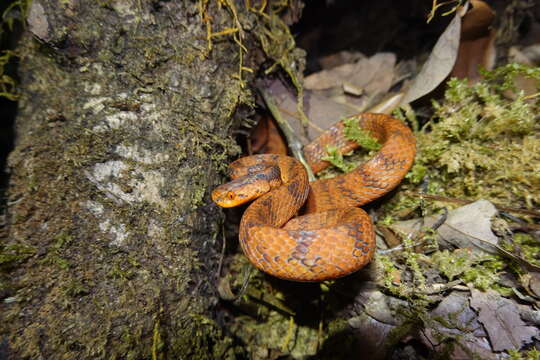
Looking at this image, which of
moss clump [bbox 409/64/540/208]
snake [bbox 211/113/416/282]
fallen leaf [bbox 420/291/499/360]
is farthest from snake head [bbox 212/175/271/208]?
fallen leaf [bbox 420/291/499/360]

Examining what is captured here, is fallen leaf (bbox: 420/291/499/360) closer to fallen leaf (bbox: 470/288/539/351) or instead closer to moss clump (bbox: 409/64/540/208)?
fallen leaf (bbox: 470/288/539/351)

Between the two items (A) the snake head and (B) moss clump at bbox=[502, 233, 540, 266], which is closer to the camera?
(B) moss clump at bbox=[502, 233, 540, 266]

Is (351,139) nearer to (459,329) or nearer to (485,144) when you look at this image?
(485,144)

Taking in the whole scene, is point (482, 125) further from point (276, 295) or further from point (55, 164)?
point (55, 164)

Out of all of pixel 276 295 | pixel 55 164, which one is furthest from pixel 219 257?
pixel 55 164

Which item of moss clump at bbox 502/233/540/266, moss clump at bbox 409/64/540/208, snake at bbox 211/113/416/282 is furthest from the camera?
moss clump at bbox 409/64/540/208

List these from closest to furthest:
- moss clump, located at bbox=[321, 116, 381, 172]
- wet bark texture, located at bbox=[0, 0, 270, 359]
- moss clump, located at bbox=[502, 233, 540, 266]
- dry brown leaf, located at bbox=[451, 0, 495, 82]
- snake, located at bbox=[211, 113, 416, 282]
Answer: wet bark texture, located at bbox=[0, 0, 270, 359] → snake, located at bbox=[211, 113, 416, 282] → moss clump, located at bbox=[502, 233, 540, 266] → dry brown leaf, located at bbox=[451, 0, 495, 82] → moss clump, located at bbox=[321, 116, 381, 172]

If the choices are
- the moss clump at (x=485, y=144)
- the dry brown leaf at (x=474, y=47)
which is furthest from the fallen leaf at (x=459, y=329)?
the dry brown leaf at (x=474, y=47)
